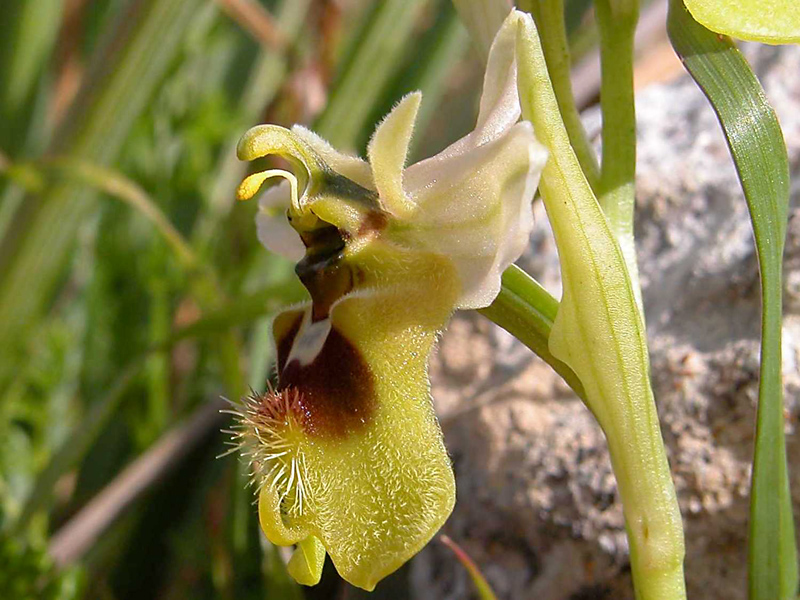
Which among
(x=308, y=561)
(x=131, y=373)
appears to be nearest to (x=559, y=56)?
(x=308, y=561)

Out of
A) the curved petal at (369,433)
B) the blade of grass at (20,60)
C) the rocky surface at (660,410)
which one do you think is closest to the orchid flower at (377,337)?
the curved petal at (369,433)

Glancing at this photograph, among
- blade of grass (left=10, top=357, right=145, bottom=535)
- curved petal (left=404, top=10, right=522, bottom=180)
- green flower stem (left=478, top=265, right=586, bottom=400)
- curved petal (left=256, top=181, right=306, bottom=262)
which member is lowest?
blade of grass (left=10, top=357, right=145, bottom=535)

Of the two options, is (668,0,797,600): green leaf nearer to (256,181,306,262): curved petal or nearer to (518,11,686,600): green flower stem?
(518,11,686,600): green flower stem

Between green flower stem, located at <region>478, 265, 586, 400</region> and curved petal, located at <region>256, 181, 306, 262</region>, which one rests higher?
curved petal, located at <region>256, 181, 306, 262</region>

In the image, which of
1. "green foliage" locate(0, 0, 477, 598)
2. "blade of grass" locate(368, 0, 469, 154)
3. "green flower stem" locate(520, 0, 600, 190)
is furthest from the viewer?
"blade of grass" locate(368, 0, 469, 154)

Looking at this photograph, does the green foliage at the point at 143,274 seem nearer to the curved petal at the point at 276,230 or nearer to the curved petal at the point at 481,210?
Result: the curved petal at the point at 276,230

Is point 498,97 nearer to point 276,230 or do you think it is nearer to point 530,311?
point 530,311

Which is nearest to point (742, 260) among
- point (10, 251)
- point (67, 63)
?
point (10, 251)

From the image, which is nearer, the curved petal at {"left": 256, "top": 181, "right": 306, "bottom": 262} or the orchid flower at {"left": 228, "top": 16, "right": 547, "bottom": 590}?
the orchid flower at {"left": 228, "top": 16, "right": 547, "bottom": 590}

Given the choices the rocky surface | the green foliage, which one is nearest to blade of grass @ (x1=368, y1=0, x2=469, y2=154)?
the green foliage

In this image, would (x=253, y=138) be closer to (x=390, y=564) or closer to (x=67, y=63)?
(x=390, y=564)

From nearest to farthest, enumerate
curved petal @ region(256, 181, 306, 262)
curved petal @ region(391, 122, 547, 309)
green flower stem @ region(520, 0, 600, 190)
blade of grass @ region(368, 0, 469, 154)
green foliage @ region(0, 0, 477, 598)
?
curved petal @ region(391, 122, 547, 309) → green flower stem @ region(520, 0, 600, 190) → curved petal @ region(256, 181, 306, 262) → green foliage @ region(0, 0, 477, 598) → blade of grass @ region(368, 0, 469, 154)
